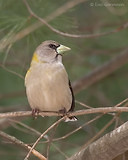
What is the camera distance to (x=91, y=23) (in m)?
5.67

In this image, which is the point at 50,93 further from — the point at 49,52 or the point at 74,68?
the point at 74,68

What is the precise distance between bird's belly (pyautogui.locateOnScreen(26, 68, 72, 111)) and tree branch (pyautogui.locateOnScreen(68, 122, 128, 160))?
2.83ft

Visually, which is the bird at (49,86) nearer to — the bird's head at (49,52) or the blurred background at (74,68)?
the bird's head at (49,52)

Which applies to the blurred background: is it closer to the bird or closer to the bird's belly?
the bird

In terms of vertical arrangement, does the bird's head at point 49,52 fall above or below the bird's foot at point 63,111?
above

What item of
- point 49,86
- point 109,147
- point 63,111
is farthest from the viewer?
point 63,111

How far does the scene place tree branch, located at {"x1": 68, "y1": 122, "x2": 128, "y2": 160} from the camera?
2.71 m

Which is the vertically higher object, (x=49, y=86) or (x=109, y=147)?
(x=49, y=86)

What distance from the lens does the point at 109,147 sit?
Answer: 110 inches

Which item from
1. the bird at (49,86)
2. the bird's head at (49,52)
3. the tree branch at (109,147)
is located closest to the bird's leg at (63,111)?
the bird at (49,86)

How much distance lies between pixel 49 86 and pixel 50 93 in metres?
0.06

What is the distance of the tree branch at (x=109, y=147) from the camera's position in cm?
271

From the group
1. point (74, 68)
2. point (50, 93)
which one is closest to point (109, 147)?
point (50, 93)

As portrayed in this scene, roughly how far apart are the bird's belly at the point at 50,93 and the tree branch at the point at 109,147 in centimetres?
86
